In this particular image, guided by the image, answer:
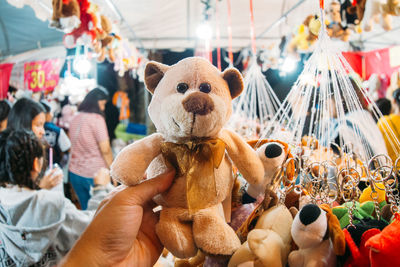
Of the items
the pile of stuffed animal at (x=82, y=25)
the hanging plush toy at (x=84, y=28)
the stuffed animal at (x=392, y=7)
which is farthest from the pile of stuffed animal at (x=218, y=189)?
the stuffed animal at (x=392, y=7)

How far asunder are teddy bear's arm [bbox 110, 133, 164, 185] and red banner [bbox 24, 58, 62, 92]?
3184mm

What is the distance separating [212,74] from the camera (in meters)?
0.61

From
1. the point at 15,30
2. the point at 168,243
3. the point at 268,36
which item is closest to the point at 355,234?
the point at 168,243

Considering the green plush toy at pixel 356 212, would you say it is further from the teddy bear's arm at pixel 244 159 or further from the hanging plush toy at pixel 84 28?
the hanging plush toy at pixel 84 28

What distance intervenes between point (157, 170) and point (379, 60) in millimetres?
4390

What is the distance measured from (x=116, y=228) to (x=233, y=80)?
1.31 feet

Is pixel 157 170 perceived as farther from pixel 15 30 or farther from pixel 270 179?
pixel 15 30

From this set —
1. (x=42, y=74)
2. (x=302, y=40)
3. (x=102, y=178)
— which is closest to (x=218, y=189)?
(x=102, y=178)

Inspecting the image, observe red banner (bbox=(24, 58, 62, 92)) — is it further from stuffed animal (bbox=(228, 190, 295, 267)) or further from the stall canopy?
stuffed animal (bbox=(228, 190, 295, 267))

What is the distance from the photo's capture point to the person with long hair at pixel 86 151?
103 inches

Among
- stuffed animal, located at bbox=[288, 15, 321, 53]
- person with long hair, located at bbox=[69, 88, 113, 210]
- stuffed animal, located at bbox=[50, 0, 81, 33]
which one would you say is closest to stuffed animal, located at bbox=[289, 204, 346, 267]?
stuffed animal, located at bbox=[50, 0, 81, 33]

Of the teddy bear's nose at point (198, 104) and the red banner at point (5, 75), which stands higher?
the red banner at point (5, 75)

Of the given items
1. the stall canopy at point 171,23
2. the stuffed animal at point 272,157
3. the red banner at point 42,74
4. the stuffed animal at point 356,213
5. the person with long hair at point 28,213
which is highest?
the stall canopy at point 171,23

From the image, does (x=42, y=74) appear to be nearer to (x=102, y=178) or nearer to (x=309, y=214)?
(x=102, y=178)
